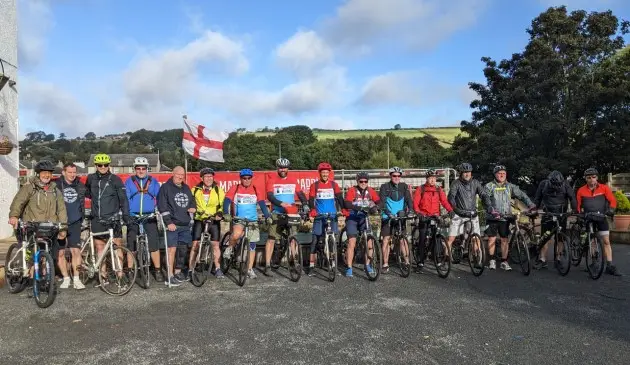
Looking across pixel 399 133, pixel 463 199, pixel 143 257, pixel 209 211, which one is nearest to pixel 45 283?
pixel 143 257

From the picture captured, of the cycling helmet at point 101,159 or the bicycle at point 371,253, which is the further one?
the bicycle at point 371,253

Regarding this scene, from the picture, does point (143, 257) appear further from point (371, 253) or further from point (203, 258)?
point (371, 253)

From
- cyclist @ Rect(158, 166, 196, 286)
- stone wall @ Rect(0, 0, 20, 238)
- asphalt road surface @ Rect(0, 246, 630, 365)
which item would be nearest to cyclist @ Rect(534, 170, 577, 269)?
asphalt road surface @ Rect(0, 246, 630, 365)

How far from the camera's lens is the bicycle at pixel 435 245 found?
770 centimetres

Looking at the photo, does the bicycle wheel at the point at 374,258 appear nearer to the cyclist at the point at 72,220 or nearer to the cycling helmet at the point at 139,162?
the cycling helmet at the point at 139,162

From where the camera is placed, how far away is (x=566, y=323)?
520cm

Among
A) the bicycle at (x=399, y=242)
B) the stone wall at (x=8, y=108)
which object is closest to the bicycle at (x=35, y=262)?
the bicycle at (x=399, y=242)

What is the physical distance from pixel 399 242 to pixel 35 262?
534 centimetres

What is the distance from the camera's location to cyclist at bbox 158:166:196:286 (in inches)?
280

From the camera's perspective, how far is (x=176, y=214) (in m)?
7.18

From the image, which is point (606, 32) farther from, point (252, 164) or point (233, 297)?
point (252, 164)

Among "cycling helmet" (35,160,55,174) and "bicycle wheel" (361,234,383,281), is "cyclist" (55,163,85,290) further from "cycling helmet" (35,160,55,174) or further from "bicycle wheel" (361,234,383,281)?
"bicycle wheel" (361,234,383,281)

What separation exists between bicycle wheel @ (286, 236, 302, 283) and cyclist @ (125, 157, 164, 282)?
208 centimetres

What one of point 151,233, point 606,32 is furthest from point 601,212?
point 606,32
